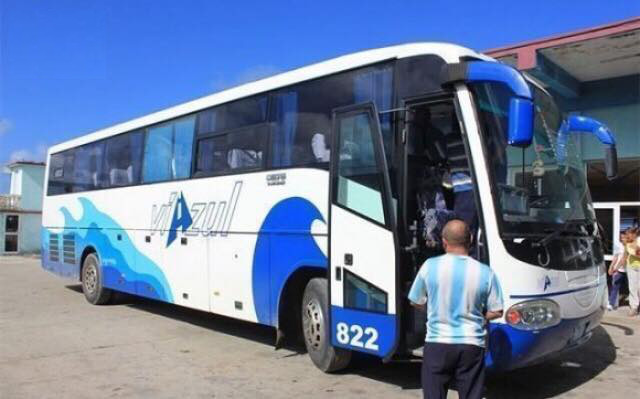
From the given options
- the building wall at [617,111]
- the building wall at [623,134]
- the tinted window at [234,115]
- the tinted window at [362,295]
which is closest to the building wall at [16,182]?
the tinted window at [234,115]

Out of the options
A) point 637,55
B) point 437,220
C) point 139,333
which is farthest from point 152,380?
point 637,55

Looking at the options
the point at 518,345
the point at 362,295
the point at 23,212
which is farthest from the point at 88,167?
the point at 23,212

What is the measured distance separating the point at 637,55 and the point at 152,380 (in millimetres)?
10953

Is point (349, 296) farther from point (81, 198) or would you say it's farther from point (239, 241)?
point (81, 198)

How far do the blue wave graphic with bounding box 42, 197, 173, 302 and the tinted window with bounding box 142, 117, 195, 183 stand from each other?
143cm

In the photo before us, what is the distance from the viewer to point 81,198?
1347 centimetres

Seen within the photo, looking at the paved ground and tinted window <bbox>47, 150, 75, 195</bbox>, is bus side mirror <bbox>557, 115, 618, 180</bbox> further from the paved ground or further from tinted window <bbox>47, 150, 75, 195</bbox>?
tinted window <bbox>47, 150, 75, 195</bbox>

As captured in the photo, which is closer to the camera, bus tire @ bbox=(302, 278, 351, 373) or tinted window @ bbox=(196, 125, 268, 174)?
bus tire @ bbox=(302, 278, 351, 373)

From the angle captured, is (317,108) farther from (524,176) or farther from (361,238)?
(524,176)

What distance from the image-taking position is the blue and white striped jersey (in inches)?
163

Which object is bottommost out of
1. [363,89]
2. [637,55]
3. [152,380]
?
[152,380]

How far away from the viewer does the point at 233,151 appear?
865cm

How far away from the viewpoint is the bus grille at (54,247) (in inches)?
574

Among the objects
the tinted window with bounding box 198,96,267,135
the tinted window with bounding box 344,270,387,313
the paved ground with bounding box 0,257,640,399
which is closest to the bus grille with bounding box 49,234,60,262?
the paved ground with bounding box 0,257,640,399
